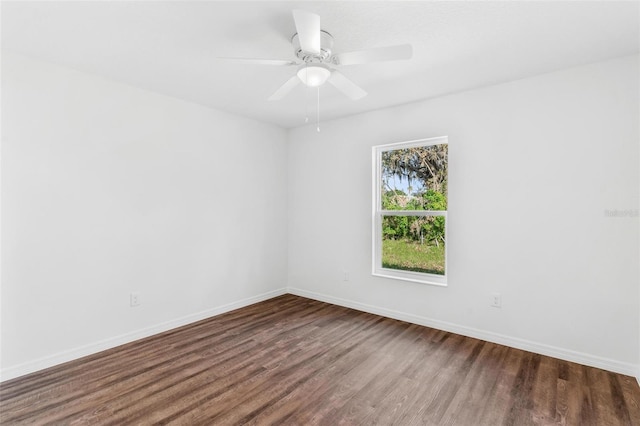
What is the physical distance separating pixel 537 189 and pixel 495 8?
164cm

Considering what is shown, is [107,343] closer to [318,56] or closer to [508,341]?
[318,56]

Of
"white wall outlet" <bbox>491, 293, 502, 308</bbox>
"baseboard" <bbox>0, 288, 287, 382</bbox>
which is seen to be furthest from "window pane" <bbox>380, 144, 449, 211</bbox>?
"baseboard" <bbox>0, 288, 287, 382</bbox>

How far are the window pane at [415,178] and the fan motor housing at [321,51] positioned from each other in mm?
1871

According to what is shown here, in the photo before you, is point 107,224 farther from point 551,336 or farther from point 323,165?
point 551,336

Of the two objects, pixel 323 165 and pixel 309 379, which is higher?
pixel 323 165

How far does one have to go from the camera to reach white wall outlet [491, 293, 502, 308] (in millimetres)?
2977

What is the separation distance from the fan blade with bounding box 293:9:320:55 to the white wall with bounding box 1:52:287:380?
7.08 feet

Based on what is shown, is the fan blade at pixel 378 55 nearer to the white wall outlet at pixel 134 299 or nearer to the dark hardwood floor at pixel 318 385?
the dark hardwood floor at pixel 318 385

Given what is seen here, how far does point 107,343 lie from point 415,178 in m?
3.55

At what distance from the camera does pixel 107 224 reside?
2.89 metres

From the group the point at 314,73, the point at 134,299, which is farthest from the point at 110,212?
the point at 314,73

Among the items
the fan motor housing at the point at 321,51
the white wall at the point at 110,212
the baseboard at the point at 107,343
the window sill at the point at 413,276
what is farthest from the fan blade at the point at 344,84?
the baseboard at the point at 107,343

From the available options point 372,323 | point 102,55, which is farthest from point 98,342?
point 372,323

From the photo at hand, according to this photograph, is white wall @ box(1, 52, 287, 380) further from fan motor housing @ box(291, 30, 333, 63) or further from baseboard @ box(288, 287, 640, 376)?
fan motor housing @ box(291, 30, 333, 63)
